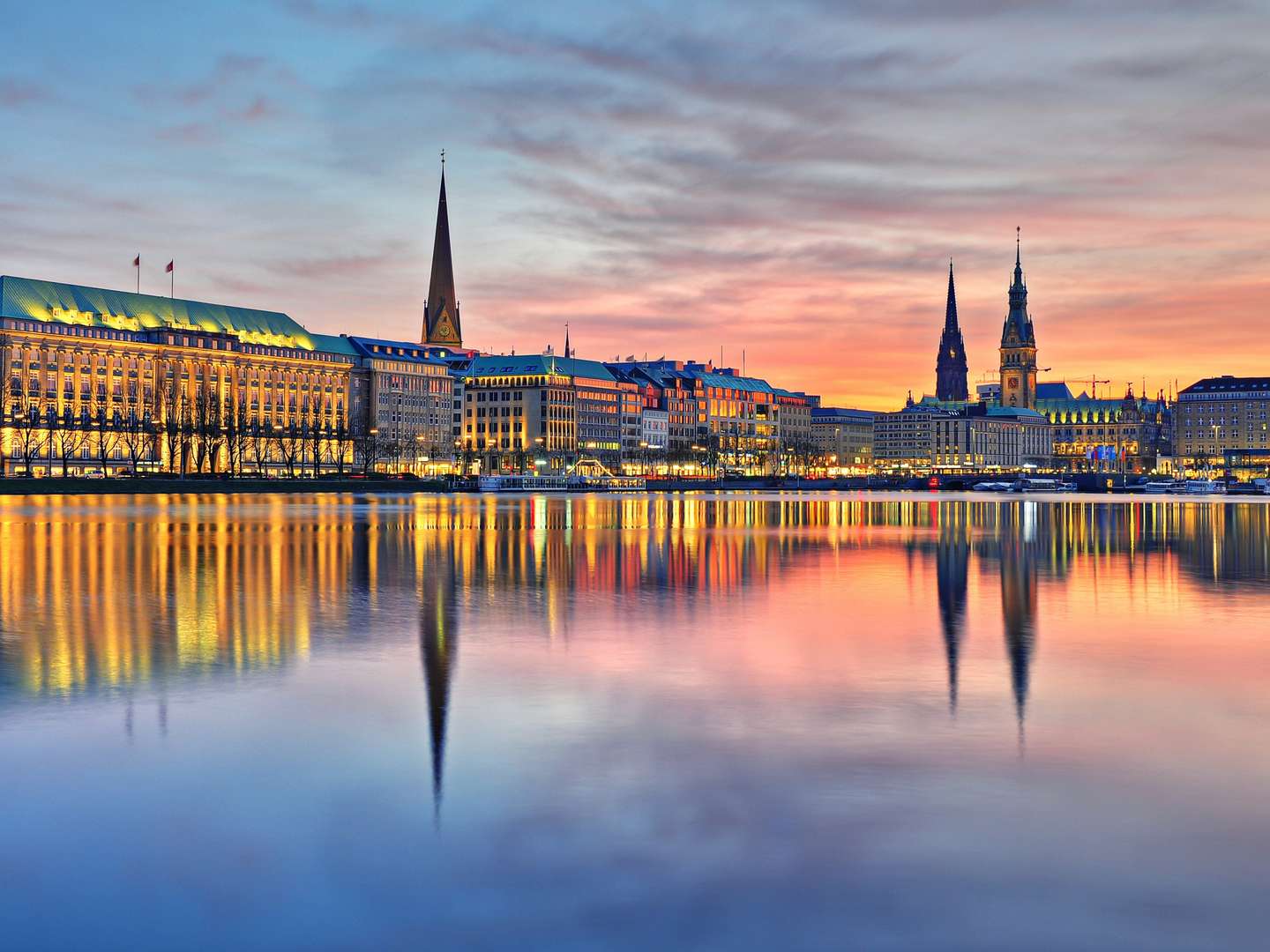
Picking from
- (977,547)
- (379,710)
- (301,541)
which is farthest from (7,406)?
(379,710)

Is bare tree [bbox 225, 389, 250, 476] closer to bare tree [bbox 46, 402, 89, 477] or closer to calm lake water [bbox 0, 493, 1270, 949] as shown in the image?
bare tree [bbox 46, 402, 89, 477]

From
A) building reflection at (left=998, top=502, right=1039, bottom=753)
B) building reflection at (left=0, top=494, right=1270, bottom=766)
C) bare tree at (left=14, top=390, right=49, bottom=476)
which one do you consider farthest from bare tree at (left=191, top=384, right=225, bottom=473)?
building reflection at (left=998, top=502, right=1039, bottom=753)

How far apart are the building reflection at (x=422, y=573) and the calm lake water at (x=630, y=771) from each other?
0.20 m

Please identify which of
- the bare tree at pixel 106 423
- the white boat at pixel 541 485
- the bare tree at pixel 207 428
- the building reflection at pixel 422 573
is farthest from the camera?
the bare tree at pixel 106 423

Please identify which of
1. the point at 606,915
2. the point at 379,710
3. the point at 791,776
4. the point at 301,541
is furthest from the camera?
the point at 301,541

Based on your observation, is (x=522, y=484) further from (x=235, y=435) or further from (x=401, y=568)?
(x=401, y=568)

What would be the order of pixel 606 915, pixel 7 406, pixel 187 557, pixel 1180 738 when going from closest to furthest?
1. pixel 606 915
2. pixel 1180 738
3. pixel 187 557
4. pixel 7 406

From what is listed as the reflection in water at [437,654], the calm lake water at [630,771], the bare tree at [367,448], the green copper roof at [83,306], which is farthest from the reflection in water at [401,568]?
the green copper roof at [83,306]

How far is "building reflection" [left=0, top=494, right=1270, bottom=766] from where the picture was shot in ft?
63.4

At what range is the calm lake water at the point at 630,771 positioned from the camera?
8758 mm

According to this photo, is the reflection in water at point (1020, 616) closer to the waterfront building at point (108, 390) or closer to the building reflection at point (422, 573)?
the building reflection at point (422, 573)

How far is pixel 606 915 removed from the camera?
8688mm

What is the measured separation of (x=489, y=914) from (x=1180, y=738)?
852cm

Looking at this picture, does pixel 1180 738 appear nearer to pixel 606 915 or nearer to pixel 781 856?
pixel 781 856
